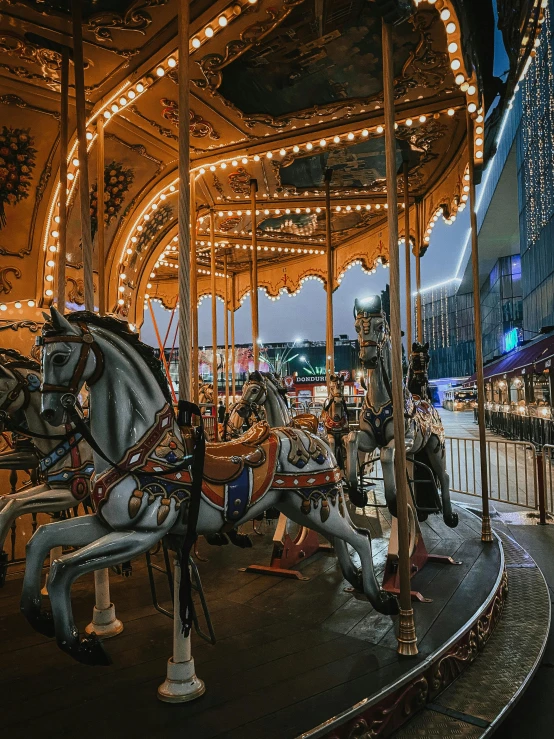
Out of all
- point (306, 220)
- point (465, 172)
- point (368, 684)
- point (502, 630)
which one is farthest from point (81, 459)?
point (306, 220)

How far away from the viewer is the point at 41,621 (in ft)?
7.16

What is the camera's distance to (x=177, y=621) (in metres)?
2.46

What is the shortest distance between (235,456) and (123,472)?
0.60m

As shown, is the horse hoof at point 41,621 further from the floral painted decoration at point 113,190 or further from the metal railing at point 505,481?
the metal railing at point 505,481

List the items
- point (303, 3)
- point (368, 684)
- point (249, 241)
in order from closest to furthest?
1. point (368, 684)
2. point (303, 3)
3. point (249, 241)

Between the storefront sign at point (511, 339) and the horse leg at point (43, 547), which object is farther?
the storefront sign at point (511, 339)

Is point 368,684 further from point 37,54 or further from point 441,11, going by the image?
point 37,54

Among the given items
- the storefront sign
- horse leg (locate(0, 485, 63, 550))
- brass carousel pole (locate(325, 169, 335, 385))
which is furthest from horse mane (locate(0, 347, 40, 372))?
the storefront sign

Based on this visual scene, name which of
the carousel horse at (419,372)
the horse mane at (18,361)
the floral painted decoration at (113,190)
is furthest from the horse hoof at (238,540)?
the floral painted decoration at (113,190)

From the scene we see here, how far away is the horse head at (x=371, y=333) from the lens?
396cm

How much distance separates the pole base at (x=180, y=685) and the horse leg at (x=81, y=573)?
1.32ft

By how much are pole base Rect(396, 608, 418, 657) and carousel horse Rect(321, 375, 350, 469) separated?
14.8ft

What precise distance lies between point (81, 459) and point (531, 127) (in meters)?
22.1

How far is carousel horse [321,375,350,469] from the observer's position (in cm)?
736
